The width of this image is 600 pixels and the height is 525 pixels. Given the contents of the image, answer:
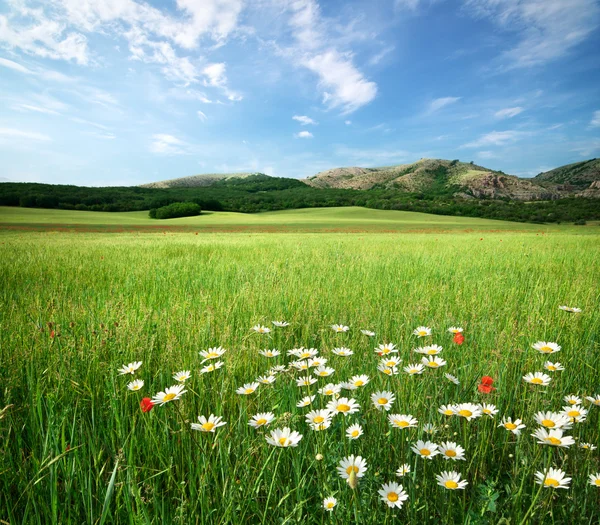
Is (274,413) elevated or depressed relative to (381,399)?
depressed

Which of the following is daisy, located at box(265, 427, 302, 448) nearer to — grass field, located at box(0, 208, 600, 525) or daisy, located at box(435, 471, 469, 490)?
grass field, located at box(0, 208, 600, 525)

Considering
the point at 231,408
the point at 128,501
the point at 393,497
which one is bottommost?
the point at 231,408

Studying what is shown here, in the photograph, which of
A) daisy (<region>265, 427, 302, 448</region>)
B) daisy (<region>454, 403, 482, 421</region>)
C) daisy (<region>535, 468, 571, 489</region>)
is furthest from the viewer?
daisy (<region>454, 403, 482, 421</region>)

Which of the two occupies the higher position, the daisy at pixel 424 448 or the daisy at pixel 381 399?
the daisy at pixel 381 399

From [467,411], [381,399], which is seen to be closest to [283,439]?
[381,399]

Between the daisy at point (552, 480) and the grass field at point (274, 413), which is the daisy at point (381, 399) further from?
the daisy at point (552, 480)

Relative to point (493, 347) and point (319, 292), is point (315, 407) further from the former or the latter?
point (319, 292)

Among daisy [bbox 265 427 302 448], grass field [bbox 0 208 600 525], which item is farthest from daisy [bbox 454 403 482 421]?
daisy [bbox 265 427 302 448]

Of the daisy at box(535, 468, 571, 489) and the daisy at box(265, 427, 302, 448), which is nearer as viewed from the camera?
the daisy at box(535, 468, 571, 489)

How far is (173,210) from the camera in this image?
7206cm

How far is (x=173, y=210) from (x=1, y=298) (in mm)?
73641

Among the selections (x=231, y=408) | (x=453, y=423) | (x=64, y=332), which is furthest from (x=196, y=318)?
(x=453, y=423)

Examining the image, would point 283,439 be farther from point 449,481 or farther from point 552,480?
point 552,480

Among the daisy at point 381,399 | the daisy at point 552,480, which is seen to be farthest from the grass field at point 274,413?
the daisy at point 381,399
